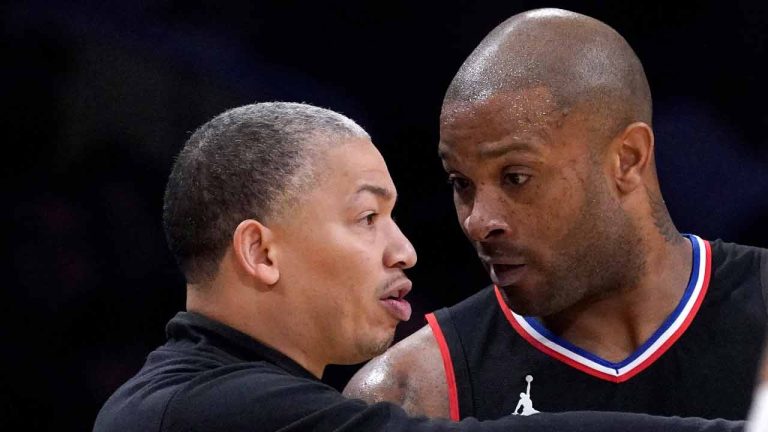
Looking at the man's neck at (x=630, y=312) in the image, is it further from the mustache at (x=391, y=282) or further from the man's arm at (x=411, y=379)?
the mustache at (x=391, y=282)

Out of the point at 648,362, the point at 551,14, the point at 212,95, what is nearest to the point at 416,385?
the point at 648,362

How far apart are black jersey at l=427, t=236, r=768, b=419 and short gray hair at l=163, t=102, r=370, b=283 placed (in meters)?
0.62

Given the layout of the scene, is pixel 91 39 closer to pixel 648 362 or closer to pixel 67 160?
pixel 67 160

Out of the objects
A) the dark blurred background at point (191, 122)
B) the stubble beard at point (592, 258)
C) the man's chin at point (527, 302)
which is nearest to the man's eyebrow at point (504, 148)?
the stubble beard at point (592, 258)

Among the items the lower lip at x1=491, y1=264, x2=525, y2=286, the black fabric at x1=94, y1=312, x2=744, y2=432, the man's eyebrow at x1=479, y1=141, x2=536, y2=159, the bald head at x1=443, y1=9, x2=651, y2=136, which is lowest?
the black fabric at x1=94, y1=312, x2=744, y2=432

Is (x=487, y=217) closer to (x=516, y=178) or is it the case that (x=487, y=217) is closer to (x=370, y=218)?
(x=516, y=178)

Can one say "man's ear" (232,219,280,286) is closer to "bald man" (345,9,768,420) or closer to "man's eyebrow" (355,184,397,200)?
"man's eyebrow" (355,184,397,200)

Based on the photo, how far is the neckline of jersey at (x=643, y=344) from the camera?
228 centimetres

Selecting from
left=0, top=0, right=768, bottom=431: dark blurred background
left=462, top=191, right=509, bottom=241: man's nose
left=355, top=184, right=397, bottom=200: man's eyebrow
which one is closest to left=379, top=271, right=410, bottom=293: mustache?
left=355, top=184, right=397, bottom=200: man's eyebrow

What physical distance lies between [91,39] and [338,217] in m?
1.96

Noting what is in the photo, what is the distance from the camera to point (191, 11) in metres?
3.68

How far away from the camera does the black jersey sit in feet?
7.36

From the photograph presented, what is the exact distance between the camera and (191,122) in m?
3.61

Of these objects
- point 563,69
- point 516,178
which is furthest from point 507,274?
point 563,69
